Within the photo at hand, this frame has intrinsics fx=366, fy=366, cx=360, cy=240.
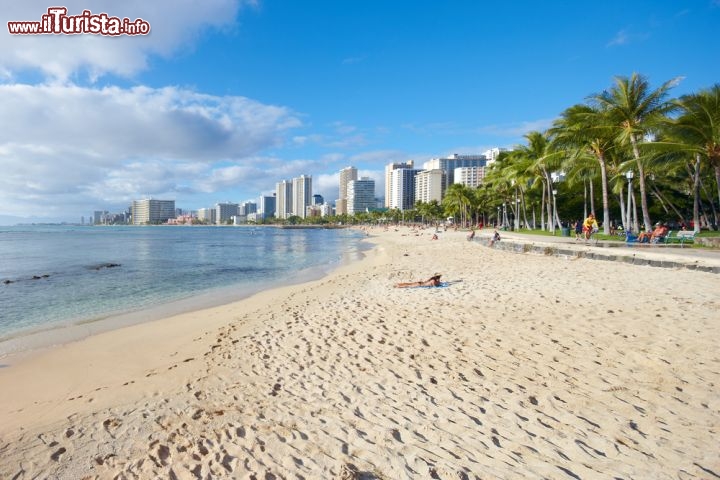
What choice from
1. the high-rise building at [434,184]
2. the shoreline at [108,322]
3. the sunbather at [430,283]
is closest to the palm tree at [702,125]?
the sunbather at [430,283]

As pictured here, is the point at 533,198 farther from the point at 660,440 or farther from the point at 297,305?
the point at 660,440

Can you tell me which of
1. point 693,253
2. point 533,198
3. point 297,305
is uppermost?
point 533,198

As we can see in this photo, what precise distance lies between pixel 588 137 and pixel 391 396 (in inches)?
1037

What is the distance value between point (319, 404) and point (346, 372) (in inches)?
38.4

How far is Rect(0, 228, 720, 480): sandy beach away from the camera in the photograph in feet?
10.4

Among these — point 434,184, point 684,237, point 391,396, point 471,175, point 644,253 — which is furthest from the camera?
point 434,184

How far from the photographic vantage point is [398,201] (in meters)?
189

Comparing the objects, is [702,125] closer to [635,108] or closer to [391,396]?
[635,108]

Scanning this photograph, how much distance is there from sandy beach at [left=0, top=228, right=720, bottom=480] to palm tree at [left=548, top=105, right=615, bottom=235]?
1856 centimetres

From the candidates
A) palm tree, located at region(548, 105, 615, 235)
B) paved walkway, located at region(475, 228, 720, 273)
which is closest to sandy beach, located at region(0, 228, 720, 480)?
paved walkway, located at region(475, 228, 720, 273)

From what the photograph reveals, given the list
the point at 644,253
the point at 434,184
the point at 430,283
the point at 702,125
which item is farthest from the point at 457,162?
the point at 430,283

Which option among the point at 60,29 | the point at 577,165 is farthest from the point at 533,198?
the point at 60,29

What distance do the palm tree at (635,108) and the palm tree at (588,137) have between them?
672 mm

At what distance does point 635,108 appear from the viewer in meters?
22.2
